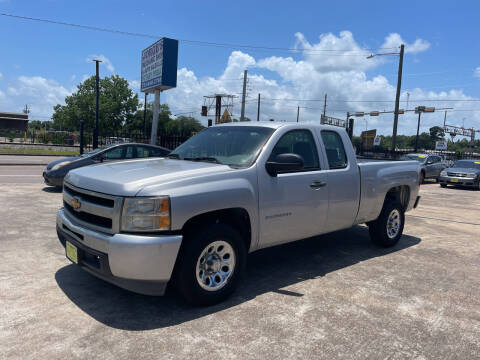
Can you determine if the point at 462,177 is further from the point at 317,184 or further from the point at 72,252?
the point at 72,252

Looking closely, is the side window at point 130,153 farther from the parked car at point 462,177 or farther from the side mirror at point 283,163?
the parked car at point 462,177

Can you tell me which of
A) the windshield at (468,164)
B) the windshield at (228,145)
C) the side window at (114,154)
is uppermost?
the windshield at (228,145)

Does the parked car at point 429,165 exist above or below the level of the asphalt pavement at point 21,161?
above

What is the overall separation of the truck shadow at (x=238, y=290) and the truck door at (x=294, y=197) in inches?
20.7

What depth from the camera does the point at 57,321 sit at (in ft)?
10.8

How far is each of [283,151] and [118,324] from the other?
253 cm

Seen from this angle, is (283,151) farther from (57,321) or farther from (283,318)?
(57,321)

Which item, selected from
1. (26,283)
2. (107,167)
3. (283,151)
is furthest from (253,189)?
(26,283)

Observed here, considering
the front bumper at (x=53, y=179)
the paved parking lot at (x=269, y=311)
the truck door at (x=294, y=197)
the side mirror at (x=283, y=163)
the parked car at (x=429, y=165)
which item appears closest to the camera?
the paved parking lot at (x=269, y=311)

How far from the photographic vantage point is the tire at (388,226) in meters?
5.98

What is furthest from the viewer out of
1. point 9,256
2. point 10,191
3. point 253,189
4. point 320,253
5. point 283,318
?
point 10,191

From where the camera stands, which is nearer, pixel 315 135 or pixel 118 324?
pixel 118 324

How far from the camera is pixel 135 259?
3.15m

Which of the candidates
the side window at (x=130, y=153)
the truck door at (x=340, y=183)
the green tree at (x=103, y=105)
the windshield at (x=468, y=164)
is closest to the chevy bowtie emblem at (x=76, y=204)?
the truck door at (x=340, y=183)
